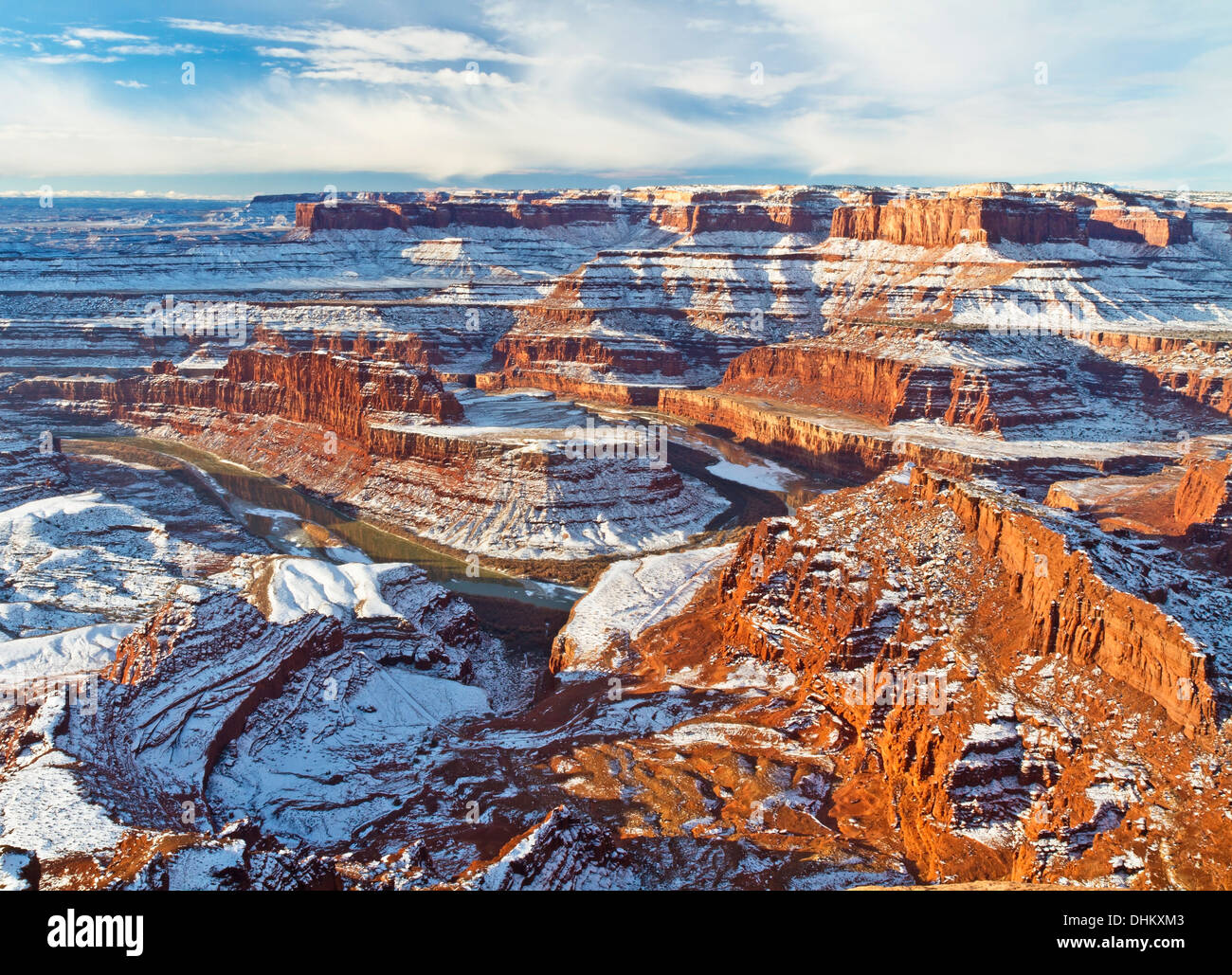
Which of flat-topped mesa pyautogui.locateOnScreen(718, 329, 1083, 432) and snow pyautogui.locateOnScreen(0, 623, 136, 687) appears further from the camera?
flat-topped mesa pyautogui.locateOnScreen(718, 329, 1083, 432)

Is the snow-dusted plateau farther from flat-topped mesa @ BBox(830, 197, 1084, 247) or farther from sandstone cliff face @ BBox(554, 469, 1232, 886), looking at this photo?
flat-topped mesa @ BBox(830, 197, 1084, 247)

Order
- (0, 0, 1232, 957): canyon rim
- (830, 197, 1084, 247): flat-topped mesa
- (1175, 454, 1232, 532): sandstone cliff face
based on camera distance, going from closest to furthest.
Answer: (0, 0, 1232, 957): canyon rim, (1175, 454, 1232, 532): sandstone cliff face, (830, 197, 1084, 247): flat-topped mesa

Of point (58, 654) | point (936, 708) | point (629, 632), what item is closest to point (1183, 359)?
point (629, 632)

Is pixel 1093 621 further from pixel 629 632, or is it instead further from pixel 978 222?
pixel 978 222

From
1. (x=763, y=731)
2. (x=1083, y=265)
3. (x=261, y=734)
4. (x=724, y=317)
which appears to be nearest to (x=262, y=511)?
(x=261, y=734)

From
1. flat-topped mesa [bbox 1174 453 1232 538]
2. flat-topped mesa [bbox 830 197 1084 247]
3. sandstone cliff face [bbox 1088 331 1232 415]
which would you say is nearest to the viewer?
flat-topped mesa [bbox 1174 453 1232 538]

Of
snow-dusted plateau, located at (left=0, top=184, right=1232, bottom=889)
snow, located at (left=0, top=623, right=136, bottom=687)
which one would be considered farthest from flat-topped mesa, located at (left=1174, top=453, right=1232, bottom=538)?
snow, located at (left=0, top=623, right=136, bottom=687)

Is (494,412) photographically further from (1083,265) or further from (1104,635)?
(1083,265)
